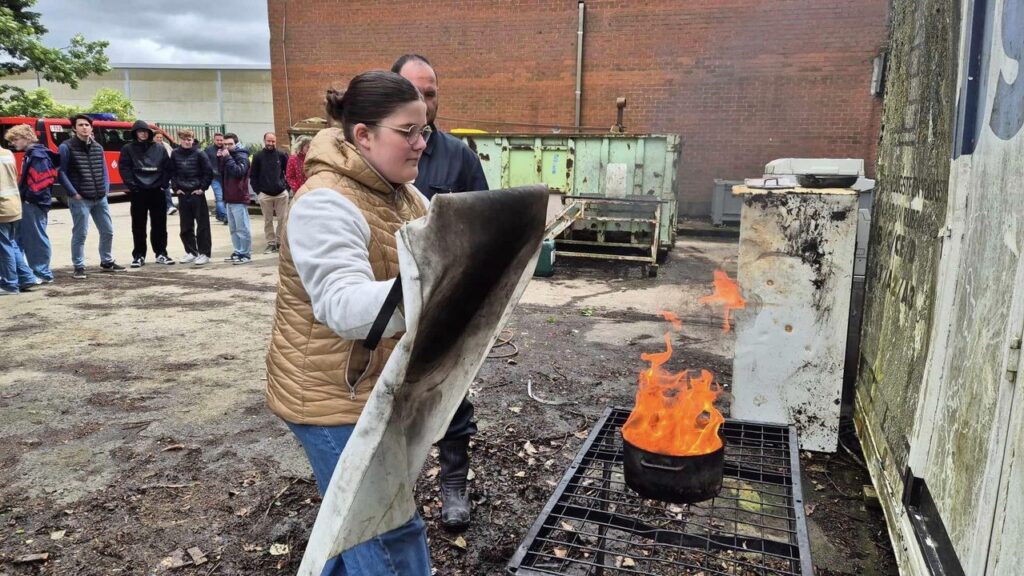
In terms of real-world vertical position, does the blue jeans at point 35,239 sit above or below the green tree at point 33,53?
below

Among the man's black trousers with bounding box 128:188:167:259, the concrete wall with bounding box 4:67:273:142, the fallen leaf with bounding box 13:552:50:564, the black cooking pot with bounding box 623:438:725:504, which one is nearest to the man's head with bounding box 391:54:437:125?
the black cooking pot with bounding box 623:438:725:504

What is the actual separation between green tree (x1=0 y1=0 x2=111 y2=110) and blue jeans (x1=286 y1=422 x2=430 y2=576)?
26339mm

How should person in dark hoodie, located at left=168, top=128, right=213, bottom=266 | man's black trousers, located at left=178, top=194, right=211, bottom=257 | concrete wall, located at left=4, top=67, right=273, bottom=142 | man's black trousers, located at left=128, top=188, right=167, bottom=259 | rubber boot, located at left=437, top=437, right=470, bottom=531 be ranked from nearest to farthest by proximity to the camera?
rubber boot, located at left=437, top=437, right=470, bottom=531 → man's black trousers, located at left=128, top=188, right=167, bottom=259 → person in dark hoodie, located at left=168, top=128, right=213, bottom=266 → man's black trousers, located at left=178, top=194, right=211, bottom=257 → concrete wall, located at left=4, top=67, right=273, bottom=142

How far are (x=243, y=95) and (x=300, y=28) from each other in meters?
26.6

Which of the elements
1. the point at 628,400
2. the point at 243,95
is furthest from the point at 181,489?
the point at 243,95

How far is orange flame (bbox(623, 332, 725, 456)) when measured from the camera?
224 cm

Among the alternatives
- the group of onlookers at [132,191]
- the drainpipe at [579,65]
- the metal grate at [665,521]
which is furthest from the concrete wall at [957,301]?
the drainpipe at [579,65]

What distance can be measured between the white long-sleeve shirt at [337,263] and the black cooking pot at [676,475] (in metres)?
1.13

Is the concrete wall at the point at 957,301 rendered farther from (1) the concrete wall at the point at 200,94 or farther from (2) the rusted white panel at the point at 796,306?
(1) the concrete wall at the point at 200,94

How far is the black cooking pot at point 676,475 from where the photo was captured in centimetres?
211

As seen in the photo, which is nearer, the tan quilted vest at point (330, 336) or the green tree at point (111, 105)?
the tan quilted vest at point (330, 336)

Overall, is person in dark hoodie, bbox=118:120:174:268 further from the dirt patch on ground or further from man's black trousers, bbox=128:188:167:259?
the dirt patch on ground

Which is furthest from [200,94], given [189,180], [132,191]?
[132,191]

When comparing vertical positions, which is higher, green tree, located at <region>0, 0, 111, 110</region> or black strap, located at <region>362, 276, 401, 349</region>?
green tree, located at <region>0, 0, 111, 110</region>
